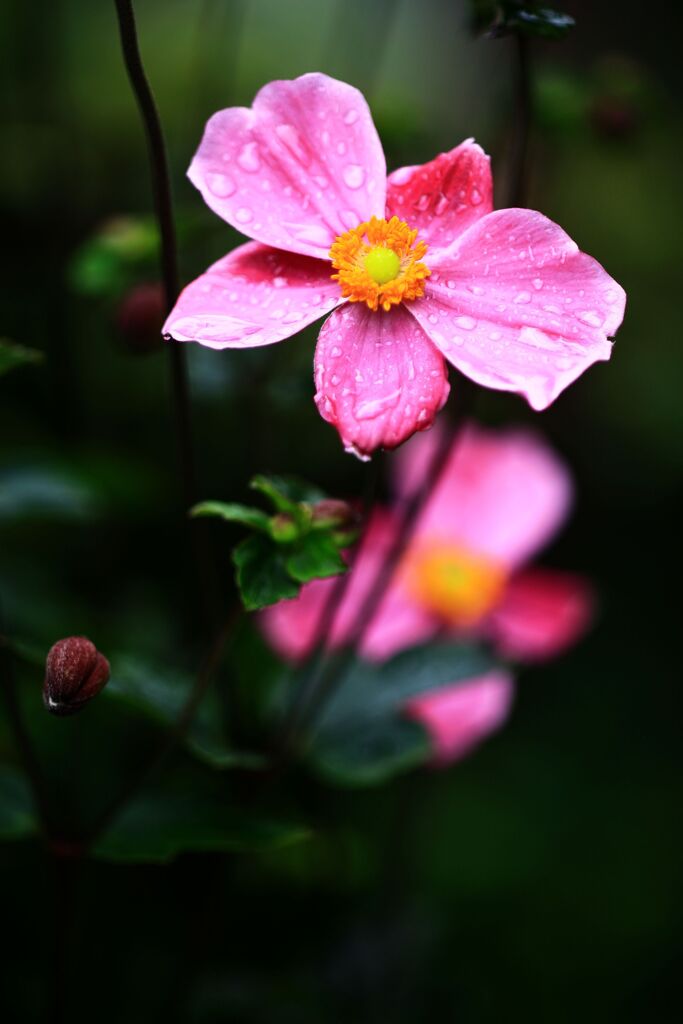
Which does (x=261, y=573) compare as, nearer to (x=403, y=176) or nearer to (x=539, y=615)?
(x=403, y=176)

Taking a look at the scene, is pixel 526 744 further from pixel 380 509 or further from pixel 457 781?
pixel 380 509

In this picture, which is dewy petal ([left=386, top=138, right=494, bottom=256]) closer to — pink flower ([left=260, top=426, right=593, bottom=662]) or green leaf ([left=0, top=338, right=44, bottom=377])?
green leaf ([left=0, top=338, right=44, bottom=377])

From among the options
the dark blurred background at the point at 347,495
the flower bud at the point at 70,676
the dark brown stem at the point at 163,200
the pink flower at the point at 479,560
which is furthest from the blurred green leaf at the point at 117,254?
the flower bud at the point at 70,676

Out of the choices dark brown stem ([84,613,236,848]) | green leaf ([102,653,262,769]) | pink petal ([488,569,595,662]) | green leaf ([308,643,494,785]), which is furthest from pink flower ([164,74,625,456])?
pink petal ([488,569,595,662])

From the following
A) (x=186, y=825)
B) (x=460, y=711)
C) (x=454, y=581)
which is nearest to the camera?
(x=186, y=825)

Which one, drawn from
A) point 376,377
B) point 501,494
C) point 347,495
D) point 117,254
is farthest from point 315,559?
point 347,495

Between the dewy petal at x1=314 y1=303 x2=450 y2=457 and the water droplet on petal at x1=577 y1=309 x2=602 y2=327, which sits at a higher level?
the water droplet on petal at x1=577 y1=309 x2=602 y2=327
